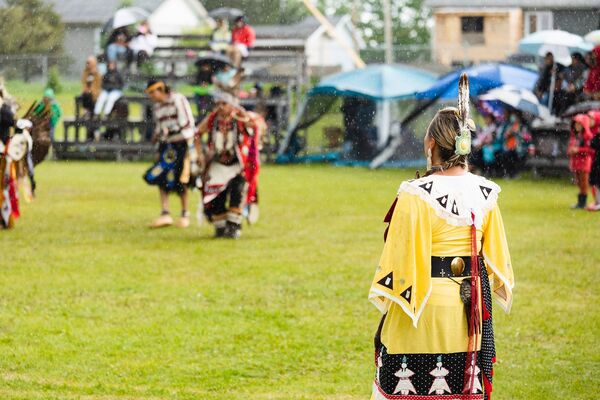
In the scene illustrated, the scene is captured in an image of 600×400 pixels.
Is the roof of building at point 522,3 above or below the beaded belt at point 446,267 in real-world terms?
above

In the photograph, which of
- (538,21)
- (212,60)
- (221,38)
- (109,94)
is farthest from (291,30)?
(212,60)

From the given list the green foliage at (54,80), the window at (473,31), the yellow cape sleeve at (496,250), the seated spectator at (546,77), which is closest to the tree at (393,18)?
the window at (473,31)

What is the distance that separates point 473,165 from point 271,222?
7.39 metres

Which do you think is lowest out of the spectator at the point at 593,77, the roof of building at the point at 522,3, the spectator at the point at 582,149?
the spectator at the point at 582,149

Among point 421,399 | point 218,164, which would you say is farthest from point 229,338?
point 218,164

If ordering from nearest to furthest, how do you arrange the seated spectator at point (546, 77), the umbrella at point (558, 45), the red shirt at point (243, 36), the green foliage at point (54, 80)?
the seated spectator at point (546, 77) → the umbrella at point (558, 45) → the red shirt at point (243, 36) → the green foliage at point (54, 80)

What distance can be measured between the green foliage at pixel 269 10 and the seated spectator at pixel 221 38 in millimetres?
5573

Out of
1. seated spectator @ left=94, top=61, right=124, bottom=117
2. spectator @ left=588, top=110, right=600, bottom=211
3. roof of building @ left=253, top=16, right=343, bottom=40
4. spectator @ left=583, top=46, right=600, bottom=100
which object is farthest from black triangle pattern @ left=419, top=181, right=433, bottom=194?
roof of building @ left=253, top=16, right=343, bottom=40

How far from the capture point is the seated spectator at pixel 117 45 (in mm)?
25672

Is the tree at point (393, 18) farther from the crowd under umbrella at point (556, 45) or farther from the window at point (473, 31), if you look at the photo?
the crowd under umbrella at point (556, 45)

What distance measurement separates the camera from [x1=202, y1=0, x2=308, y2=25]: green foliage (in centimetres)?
3256

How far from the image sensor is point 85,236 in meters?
12.8

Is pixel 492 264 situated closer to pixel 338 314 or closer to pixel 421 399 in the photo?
pixel 421 399

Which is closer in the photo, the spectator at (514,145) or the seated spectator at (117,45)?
the spectator at (514,145)
